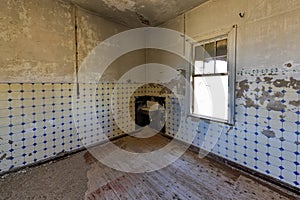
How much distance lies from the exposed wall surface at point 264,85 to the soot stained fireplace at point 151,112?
1421mm

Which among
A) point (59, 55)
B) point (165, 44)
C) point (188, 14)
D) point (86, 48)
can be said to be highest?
point (188, 14)

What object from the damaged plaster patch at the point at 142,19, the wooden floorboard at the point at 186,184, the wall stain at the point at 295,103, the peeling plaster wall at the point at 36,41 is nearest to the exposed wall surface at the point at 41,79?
the peeling plaster wall at the point at 36,41

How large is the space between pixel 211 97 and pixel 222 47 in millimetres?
805

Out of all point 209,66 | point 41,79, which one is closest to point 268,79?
point 209,66

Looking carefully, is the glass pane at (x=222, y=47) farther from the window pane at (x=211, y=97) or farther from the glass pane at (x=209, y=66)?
the window pane at (x=211, y=97)

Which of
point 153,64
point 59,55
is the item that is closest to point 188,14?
point 153,64

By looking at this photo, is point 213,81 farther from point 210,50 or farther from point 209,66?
point 210,50

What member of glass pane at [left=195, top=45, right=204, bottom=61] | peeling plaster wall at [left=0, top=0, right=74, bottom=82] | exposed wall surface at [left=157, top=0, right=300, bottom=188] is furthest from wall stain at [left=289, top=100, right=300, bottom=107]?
peeling plaster wall at [left=0, top=0, right=74, bottom=82]

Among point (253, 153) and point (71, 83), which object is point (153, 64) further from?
point (253, 153)

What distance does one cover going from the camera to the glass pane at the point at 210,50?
2543mm

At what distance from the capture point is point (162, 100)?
3541mm

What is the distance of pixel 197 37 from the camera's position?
8.73ft

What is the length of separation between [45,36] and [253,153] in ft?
11.2

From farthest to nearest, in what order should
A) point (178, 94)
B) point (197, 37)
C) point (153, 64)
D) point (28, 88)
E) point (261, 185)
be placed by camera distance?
point (153, 64) → point (178, 94) → point (197, 37) → point (28, 88) → point (261, 185)
